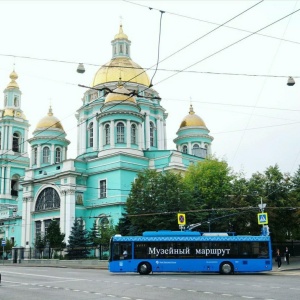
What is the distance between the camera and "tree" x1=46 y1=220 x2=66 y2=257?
46.8m

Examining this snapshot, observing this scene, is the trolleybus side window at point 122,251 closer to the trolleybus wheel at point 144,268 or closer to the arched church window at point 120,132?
the trolleybus wheel at point 144,268

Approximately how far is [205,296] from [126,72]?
163 ft

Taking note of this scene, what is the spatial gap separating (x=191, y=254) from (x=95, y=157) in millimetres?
30373

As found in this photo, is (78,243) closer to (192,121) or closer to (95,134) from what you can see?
(95,134)

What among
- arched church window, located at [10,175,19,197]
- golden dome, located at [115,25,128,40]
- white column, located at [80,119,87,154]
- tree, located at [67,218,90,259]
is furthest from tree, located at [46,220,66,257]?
golden dome, located at [115,25,128,40]

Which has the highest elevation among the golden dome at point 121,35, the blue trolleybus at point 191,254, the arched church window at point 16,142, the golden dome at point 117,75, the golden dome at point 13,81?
the golden dome at point 121,35

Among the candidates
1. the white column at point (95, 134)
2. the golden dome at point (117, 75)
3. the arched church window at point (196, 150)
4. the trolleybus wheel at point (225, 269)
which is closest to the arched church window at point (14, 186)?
the white column at point (95, 134)

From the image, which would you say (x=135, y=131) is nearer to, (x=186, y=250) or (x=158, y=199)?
(x=158, y=199)

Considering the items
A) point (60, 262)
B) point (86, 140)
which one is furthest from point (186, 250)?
point (86, 140)

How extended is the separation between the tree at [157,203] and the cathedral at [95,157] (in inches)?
308

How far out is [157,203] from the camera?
38094 millimetres

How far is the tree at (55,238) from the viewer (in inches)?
1842

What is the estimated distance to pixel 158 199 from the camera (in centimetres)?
3806

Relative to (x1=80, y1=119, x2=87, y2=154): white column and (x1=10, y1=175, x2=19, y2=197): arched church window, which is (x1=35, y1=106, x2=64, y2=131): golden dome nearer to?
(x1=80, y1=119, x2=87, y2=154): white column
